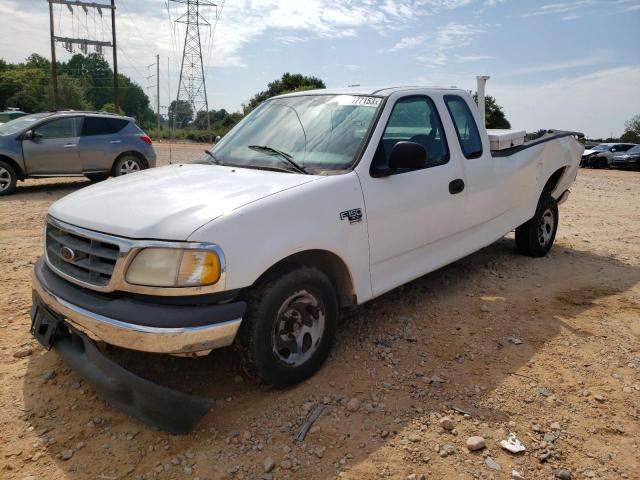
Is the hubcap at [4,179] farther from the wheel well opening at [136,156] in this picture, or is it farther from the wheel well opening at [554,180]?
the wheel well opening at [554,180]

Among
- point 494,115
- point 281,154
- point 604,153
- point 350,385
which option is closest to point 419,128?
point 281,154

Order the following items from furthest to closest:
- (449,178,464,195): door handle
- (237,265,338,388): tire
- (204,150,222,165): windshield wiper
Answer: (449,178,464,195): door handle
(204,150,222,165): windshield wiper
(237,265,338,388): tire

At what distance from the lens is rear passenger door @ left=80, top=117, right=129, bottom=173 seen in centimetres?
1095

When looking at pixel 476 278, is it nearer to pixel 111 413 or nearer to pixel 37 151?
pixel 111 413

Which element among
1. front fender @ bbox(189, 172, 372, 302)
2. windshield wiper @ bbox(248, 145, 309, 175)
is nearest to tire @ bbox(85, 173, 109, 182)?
windshield wiper @ bbox(248, 145, 309, 175)

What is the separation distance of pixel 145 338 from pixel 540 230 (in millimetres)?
5003

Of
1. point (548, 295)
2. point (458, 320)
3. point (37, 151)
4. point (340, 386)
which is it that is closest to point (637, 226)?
point (548, 295)

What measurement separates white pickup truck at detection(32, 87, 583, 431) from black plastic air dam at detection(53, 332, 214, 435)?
0.01 meters

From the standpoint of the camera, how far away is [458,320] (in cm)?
427

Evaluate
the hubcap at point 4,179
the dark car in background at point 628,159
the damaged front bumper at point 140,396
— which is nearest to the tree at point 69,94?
the hubcap at point 4,179

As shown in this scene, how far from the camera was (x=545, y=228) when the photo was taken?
243 inches

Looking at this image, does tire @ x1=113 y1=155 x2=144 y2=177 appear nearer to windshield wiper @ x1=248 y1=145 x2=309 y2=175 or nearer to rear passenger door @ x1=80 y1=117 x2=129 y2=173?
rear passenger door @ x1=80 y1=117 x2=129 y2=173

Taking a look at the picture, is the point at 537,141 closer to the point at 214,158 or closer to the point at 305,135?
the point at 305,135

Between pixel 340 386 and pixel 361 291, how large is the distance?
0.64 meters
